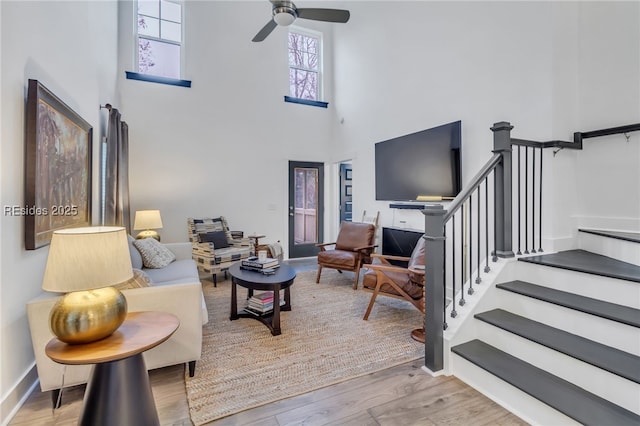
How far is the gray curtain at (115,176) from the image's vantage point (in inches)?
149

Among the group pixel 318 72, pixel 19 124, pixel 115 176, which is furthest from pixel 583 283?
pixel 318 72

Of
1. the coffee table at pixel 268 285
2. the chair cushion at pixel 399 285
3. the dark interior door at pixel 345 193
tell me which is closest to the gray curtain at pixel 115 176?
the coffee table at pixel 268 285

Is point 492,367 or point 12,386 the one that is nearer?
point 12,386

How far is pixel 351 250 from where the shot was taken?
4.55 meters

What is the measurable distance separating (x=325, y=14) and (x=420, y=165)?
2.14 metres

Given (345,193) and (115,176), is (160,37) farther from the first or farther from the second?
(345,193)

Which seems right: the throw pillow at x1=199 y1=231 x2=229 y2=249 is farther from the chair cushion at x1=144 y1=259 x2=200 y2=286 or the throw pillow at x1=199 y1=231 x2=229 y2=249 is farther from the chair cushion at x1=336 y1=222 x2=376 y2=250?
the chair cushion at x1=336 y1=222 x2=376 y2=250

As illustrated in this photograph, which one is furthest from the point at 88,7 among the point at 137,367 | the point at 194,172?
the point at 137,367

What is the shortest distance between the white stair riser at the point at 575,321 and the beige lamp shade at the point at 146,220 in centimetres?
446

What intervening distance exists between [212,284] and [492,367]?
3.71 metres

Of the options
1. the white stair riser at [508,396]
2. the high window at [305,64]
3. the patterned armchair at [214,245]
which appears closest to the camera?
the white stair riser at [508,396]

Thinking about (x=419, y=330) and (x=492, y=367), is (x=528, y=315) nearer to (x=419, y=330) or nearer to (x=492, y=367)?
(x=492, y=367)

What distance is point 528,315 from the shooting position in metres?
2.14

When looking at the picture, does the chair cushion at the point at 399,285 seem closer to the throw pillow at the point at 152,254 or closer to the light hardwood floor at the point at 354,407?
the light hardwood floor at the point at 354,407
